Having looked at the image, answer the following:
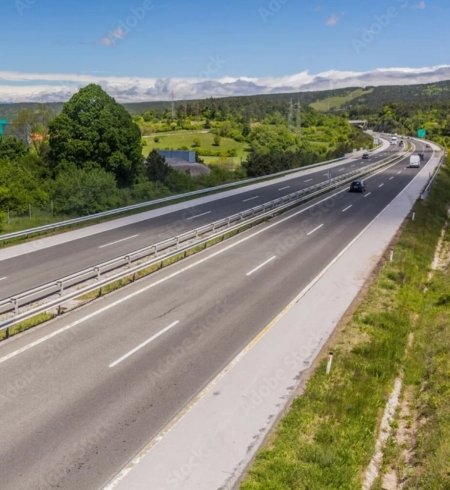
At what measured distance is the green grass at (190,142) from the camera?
4554 inches

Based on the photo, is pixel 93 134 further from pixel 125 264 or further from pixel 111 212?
pixel 125 264

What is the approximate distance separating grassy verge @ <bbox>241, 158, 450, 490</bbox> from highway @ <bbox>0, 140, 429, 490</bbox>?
2.45m

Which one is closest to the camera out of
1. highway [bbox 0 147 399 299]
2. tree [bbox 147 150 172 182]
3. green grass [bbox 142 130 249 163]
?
highway [bbox 0 147 399 299]

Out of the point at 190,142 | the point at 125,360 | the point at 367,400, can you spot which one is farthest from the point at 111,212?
the point at 190,142

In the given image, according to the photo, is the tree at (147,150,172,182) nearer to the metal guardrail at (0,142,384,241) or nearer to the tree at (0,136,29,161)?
the metal guardrail at (0,142,384,241)

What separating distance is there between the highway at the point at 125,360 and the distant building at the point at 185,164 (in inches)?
1571

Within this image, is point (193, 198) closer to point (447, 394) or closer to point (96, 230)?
point (96, 230)

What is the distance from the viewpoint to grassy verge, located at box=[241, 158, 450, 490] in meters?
8.70

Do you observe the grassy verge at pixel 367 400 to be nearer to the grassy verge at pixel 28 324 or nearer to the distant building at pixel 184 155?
the grassy verge at pixel 28 324

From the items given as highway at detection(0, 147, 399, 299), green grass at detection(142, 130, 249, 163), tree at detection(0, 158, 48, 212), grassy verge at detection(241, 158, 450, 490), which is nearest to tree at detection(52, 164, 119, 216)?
tree at detection(0, 158, 48, 212)

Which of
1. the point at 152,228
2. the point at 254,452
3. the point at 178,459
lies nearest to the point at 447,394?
the point at 254,452

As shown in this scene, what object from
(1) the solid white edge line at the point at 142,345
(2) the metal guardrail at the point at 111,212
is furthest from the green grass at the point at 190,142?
(1) the solid white edge line at the point at 142,345

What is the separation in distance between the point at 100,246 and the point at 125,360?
45.2ft

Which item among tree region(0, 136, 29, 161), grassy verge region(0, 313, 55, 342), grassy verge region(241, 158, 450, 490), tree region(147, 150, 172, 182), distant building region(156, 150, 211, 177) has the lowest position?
distant building region(156, 150, 211, 177)
